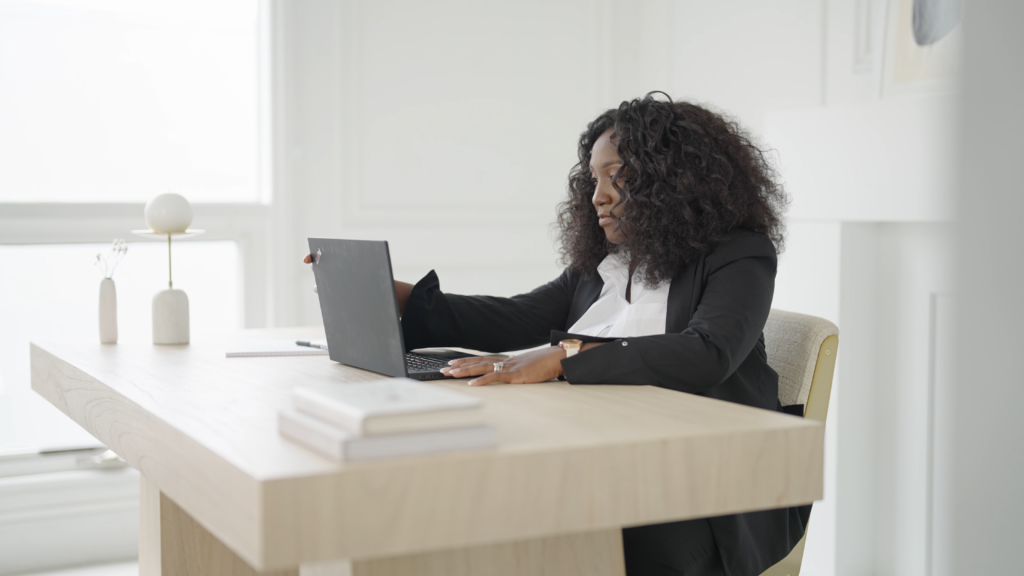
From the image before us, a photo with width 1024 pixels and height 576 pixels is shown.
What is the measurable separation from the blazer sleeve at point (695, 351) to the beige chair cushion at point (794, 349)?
0.45 ft

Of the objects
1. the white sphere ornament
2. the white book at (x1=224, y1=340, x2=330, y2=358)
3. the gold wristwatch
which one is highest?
the white sphere ornament

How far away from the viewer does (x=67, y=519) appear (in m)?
2.73

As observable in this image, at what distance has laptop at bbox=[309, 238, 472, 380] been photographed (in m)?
1.35

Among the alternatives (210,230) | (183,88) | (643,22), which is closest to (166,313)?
(210,230)

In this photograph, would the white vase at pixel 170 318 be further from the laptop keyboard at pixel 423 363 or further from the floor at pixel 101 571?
the floor at pixel 101 571

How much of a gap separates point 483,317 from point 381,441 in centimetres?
102

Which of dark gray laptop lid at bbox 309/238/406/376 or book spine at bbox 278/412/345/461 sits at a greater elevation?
dark gray laptop lid at bbox 309/238/406/376

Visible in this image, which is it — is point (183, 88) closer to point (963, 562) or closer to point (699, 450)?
point (699, 450)

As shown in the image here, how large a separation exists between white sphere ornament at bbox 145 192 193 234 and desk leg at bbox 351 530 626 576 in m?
1.21

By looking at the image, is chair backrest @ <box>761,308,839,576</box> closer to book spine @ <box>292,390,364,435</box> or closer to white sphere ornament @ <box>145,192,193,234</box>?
book spine @ <box>292,390,364,435</box>

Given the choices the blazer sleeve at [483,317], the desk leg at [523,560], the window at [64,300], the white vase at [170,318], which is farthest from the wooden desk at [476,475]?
the window at [64,300]

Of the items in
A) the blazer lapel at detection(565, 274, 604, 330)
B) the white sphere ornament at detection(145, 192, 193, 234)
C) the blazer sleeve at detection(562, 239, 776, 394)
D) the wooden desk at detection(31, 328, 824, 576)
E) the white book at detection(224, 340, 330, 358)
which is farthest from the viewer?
the white sphere ornament at detection(145, 192, 193, 234)

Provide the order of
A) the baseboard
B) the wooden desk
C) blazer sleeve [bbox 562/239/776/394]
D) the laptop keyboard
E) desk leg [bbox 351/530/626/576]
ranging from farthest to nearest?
the baseboard → the laptop keyboard → blazer sleeve [bbox 562/239/776/394] → desk leg [bbox 351/530/626/576] → the wooden desk

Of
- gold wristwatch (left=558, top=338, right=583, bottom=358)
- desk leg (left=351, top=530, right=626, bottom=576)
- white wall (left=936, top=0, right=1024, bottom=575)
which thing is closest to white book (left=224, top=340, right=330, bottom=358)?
gold wristwatch (left=558, top=338, right=583, bottom=358)
